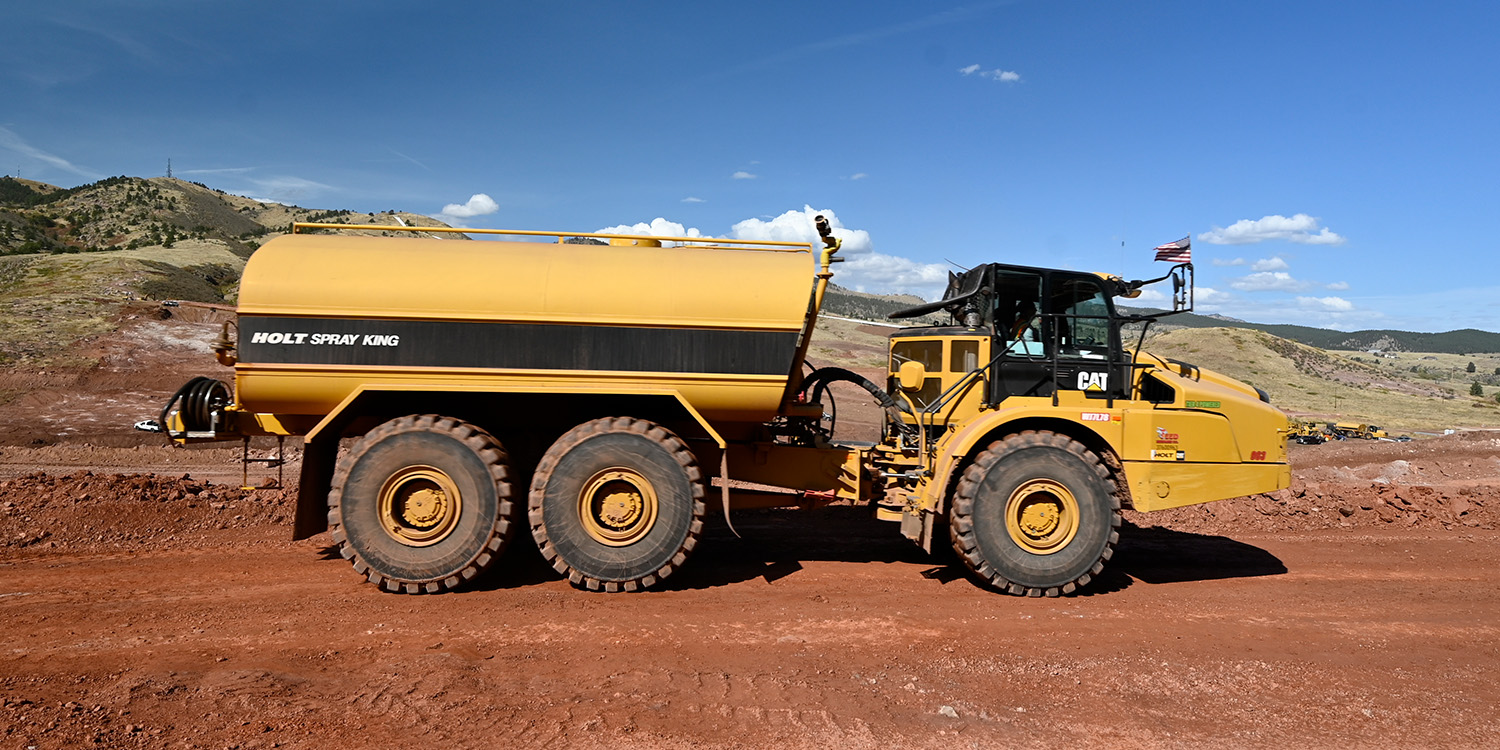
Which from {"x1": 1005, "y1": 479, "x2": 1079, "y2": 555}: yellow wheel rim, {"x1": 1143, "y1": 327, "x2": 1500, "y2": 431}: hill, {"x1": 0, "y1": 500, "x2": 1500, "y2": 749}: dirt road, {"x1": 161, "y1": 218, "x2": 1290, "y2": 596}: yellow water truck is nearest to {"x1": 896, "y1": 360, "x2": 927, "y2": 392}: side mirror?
{"x1": 161, "y1": 218, "x2": 1290, "y2": 596}: yellow water truck

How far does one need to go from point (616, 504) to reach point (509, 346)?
1.53m

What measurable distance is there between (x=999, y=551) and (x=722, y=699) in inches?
120

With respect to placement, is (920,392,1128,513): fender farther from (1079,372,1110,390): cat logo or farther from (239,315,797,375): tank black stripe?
(239,315,797,375): tank black stripe

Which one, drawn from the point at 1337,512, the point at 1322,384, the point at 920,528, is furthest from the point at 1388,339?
the point at 920,528

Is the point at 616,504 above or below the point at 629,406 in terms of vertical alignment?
Result: below

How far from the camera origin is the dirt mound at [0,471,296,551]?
7801 millimetres

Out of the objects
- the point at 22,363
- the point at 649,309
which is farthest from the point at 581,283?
the point at 22,363

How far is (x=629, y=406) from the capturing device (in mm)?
6789

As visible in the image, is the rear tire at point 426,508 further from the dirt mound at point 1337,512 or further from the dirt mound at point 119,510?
the dirt mound at point 1337,512

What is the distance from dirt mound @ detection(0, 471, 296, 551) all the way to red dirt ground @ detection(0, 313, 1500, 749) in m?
0.03

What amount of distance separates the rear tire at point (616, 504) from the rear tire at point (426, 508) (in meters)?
0.41

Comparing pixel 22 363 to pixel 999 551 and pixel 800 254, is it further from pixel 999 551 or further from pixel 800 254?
pixel 999 551

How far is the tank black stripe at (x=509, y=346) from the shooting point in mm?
6148

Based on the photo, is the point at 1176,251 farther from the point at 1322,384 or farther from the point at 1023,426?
the point at 1322,384
